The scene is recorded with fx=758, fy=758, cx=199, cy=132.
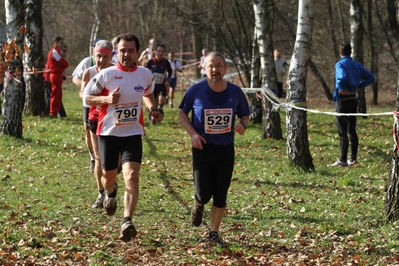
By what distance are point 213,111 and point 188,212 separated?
2.34 meters

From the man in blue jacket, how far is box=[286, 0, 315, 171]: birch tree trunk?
1.08 m

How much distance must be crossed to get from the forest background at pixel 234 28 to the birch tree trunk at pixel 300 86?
406 centimetres

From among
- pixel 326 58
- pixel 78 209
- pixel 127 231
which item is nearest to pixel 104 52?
pixel 78 209

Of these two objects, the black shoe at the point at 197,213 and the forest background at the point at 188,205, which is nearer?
the forest background at the point at 188,205

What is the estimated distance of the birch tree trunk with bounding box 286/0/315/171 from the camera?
40.4 ft

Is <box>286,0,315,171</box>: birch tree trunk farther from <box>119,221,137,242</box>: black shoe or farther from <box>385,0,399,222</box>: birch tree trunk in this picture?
<box>119,221,137,242</box>: black shoe

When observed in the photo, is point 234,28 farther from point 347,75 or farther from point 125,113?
point 125,113

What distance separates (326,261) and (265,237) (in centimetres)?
117

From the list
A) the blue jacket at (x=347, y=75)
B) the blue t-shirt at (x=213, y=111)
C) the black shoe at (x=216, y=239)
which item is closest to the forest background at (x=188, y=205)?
the black shoe at (x=216, y=239)

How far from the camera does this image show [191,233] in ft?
28.5

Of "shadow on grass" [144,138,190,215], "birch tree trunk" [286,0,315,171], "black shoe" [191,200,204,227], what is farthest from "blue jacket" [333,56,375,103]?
"black shoe" [191,200,204,227]

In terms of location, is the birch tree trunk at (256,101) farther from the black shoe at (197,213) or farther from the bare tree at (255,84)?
the black shoe at (197,213)

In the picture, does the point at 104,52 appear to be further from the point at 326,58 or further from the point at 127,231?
the point at 326,58

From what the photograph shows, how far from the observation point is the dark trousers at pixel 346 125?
1354cm
